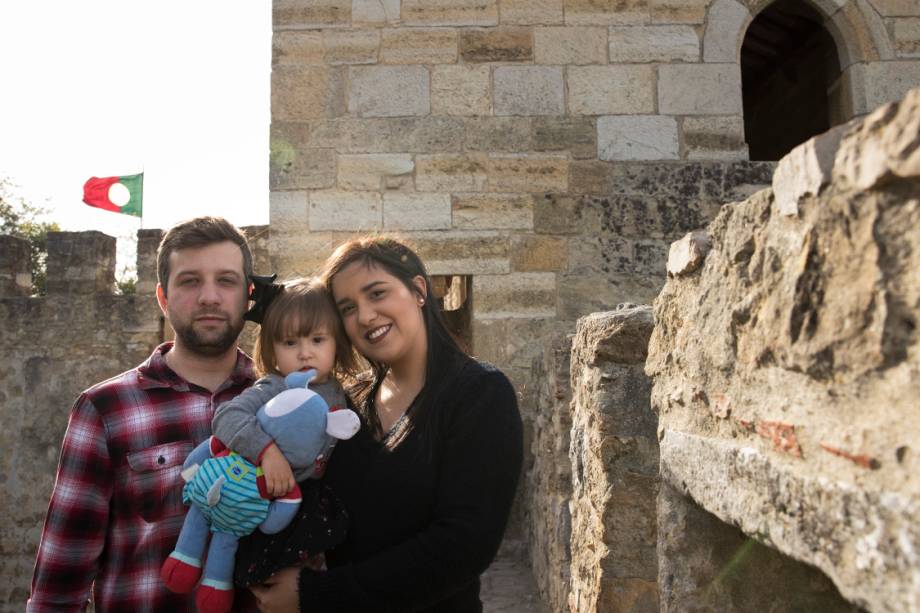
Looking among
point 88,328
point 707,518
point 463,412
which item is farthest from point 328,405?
point 88,328

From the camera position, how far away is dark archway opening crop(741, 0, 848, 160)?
5.60 metres

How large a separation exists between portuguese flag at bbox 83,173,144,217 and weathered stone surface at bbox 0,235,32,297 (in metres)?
1.05

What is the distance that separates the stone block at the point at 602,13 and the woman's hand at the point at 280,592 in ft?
14.4

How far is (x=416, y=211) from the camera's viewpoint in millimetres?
4902

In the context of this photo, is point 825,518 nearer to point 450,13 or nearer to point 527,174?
point 527,174

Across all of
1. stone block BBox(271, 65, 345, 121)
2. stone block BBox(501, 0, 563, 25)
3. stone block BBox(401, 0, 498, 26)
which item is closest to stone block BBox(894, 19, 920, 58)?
stone block BBox(501, 0, 563, 25)

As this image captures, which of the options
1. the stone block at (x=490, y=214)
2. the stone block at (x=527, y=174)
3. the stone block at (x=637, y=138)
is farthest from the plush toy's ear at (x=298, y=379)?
the stone block at (x=637, y=138)

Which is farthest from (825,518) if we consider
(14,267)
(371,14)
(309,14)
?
(14,267)

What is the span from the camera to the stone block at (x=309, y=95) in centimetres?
496

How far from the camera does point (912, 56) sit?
493 cm

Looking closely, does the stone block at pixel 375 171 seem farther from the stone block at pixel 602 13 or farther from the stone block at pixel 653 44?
the stone block at pixel 653 44

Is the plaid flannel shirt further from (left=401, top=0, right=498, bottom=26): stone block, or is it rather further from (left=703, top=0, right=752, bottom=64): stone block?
(left=703, top=0, right=752, bottom=64): stone block

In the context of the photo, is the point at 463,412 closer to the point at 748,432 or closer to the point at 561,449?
A: the point at 748,432

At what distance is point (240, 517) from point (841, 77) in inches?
205
